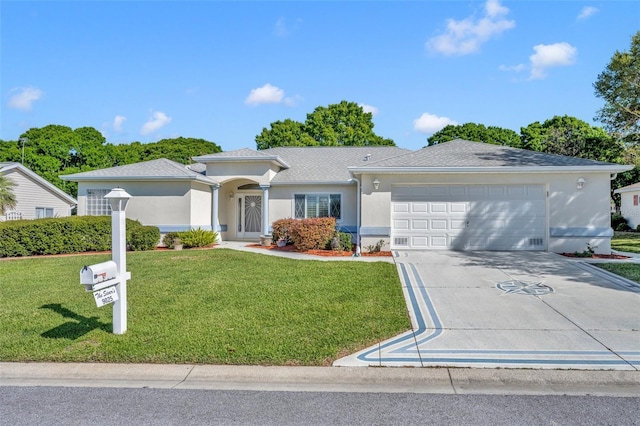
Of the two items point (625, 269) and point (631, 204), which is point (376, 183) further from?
point (631, 204)

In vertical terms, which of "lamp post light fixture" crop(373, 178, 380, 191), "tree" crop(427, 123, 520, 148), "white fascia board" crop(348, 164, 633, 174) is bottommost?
"lamp post light fixture" crop(373, 178, 380, 191)

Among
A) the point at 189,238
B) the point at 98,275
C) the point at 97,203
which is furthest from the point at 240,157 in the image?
the point at 98,275

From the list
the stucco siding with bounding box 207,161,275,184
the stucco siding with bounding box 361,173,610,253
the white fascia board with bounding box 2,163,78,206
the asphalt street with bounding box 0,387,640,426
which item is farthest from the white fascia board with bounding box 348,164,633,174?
the white fascia board with bounding box 2,163,78,206

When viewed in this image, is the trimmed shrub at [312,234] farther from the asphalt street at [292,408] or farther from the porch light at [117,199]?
the asphalt street at [292,408]

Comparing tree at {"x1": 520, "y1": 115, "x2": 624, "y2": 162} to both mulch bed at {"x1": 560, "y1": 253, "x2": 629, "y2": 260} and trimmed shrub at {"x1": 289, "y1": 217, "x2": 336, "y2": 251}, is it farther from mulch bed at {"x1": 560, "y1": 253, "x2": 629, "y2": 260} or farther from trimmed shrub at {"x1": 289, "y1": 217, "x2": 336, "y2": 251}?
trimmed shrub at {"x1": 289, "y1": 217, "x2": 336, "y2": 251}

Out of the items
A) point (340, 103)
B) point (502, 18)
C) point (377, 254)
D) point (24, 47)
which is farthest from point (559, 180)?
point (340, 103)

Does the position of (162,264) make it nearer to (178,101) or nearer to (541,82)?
(178,101)

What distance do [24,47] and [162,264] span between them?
9161mm

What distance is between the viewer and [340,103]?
4125cm

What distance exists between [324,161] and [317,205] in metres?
3.23

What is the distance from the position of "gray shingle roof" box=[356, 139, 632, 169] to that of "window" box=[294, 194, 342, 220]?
4011mm

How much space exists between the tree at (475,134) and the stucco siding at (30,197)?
33428 millimetres

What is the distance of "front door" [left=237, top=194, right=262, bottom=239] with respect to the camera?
18484 millimetres

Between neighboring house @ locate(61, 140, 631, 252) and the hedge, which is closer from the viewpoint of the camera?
neighboring house @ locate(61, 140, 631, 252)
